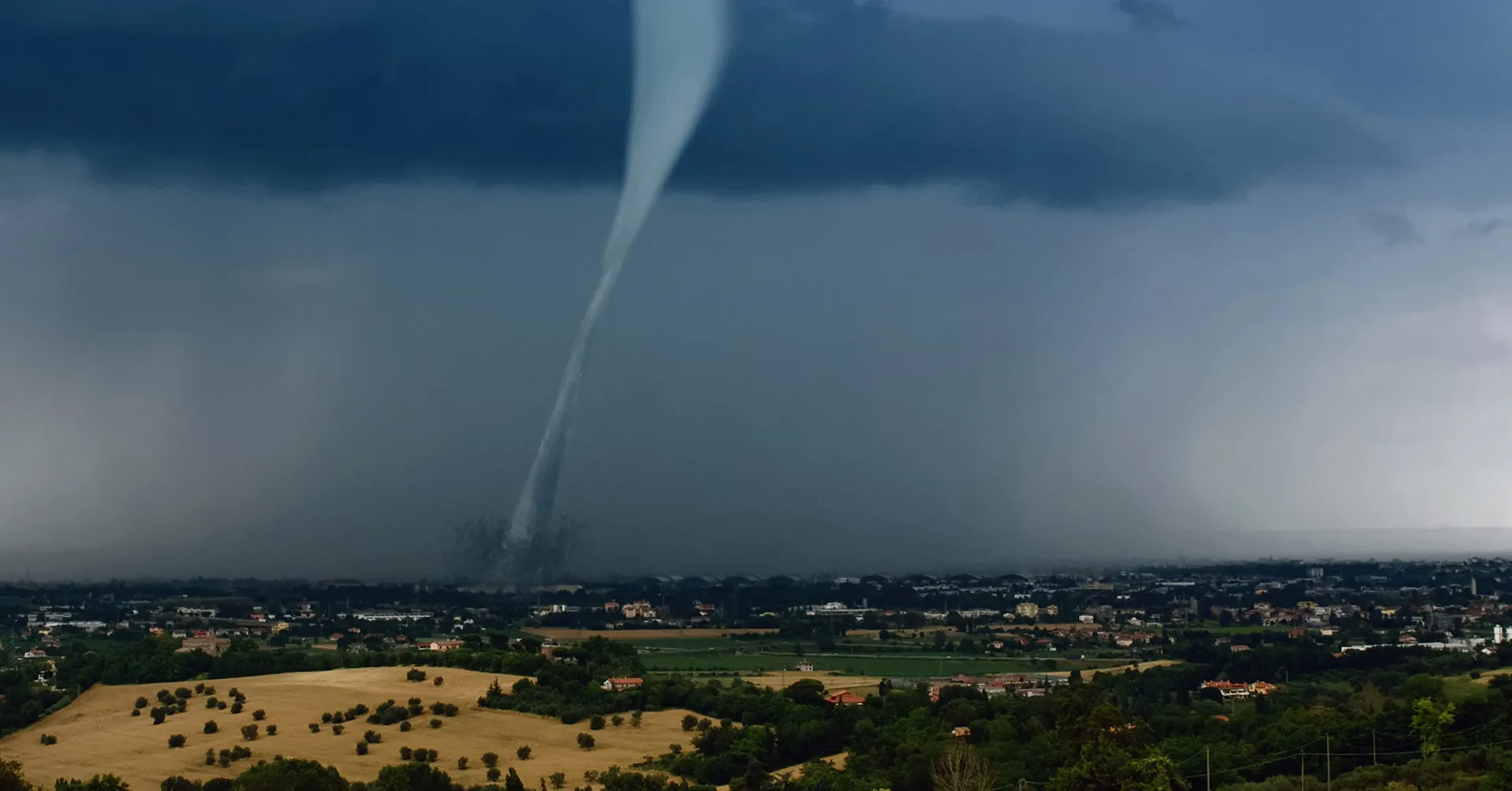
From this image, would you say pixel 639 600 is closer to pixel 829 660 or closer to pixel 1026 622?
pixel 1026 622

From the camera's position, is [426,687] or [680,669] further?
[680,669]

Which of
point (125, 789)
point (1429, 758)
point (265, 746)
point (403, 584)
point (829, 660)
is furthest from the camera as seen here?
point (403, 584)

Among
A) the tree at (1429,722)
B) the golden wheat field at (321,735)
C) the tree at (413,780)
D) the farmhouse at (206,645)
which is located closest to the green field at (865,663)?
the golden wheat field at (321,735)

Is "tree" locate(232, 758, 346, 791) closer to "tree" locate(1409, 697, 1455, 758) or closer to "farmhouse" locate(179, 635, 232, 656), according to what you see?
"tree" locate(1409, 697, 1455, 758)

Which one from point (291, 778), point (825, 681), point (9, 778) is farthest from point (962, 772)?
point (825, 681)

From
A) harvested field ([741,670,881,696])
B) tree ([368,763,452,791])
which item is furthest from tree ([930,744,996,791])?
harvested field ([741,670,881,696])

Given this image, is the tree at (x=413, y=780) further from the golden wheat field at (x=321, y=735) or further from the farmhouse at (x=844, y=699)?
the farmhouse at (x=844, y=699)

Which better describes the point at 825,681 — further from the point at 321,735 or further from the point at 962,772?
the point at 962,772

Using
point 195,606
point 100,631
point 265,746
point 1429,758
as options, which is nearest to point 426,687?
point 265,746
